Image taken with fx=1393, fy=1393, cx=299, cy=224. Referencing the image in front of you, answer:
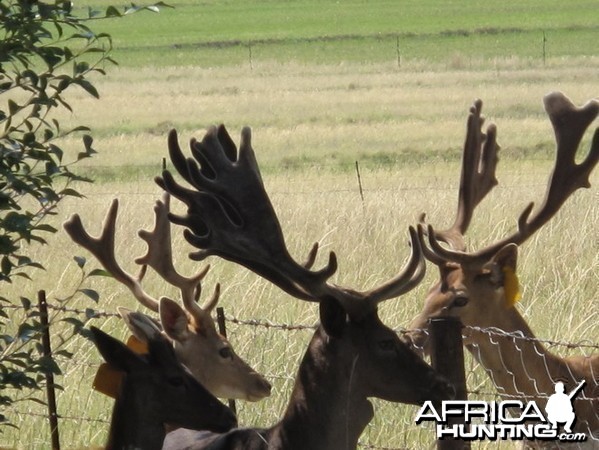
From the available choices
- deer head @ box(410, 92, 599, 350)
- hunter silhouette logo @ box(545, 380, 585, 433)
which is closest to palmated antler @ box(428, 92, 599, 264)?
deer head @ box(410, 92, 599, 350)

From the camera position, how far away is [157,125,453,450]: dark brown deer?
4.73m

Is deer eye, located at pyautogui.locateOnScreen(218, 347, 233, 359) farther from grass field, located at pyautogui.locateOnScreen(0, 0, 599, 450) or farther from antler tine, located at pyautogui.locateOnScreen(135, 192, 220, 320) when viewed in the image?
grass field, located at pyautogui.locateOnScreen(0, 0, 599, 450)

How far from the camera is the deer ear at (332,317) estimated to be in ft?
15.4

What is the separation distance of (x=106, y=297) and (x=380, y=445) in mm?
3142

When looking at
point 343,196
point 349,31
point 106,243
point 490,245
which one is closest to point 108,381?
point 106,243

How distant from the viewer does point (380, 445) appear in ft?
21.2

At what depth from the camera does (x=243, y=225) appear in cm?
503

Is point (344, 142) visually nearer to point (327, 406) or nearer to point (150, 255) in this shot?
point (150, 255)

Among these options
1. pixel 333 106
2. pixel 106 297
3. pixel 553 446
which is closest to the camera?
pixel 553 446

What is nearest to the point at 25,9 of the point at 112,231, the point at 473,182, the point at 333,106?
the point at 112,231

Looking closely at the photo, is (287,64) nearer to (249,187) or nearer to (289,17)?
(289,17)

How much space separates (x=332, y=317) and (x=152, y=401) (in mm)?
671

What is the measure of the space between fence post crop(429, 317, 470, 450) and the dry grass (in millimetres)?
1722

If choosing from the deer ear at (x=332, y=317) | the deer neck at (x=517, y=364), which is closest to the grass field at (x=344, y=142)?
the deer neck at (x=517, y=364)
